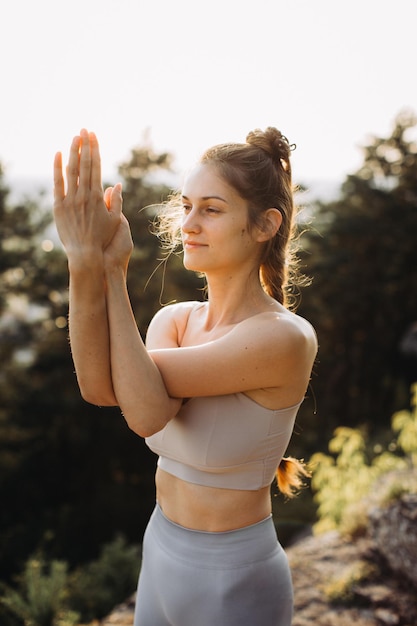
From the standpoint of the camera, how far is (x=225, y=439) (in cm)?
152

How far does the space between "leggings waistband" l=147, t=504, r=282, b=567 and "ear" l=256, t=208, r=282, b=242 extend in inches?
29.9

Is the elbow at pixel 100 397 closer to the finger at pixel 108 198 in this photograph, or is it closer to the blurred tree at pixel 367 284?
the finger at pixel 108 198

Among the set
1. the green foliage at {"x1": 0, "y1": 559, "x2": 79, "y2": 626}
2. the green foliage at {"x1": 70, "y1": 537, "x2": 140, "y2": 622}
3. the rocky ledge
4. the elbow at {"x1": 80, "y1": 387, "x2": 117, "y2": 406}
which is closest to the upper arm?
the elbow at {"x1": 80, "y1": 387, "x2": 117, "y2": 406}

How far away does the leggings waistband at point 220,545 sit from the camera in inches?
62.7

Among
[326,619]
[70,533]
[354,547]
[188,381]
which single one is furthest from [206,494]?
Result: [70,533]

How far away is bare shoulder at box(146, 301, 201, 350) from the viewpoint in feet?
5.63

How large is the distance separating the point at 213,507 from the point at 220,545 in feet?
0.33

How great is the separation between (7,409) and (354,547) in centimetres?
859

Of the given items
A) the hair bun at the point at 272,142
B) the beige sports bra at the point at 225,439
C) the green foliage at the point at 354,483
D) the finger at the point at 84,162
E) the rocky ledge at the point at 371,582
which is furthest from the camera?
the green foliage at the point at 354,483

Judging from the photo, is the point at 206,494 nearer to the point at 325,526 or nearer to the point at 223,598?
the point at 223,598

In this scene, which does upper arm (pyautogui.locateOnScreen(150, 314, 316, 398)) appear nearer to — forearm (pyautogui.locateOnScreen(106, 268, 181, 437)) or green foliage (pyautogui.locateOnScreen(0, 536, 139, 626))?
forearm (pyautogui.locateOnScreen(106, 268, 181, 437))

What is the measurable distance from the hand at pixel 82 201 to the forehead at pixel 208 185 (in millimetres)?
288

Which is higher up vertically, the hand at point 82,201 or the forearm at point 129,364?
the hand at point 82,201

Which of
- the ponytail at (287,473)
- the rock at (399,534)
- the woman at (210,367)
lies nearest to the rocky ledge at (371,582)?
the rock at (399,534)
